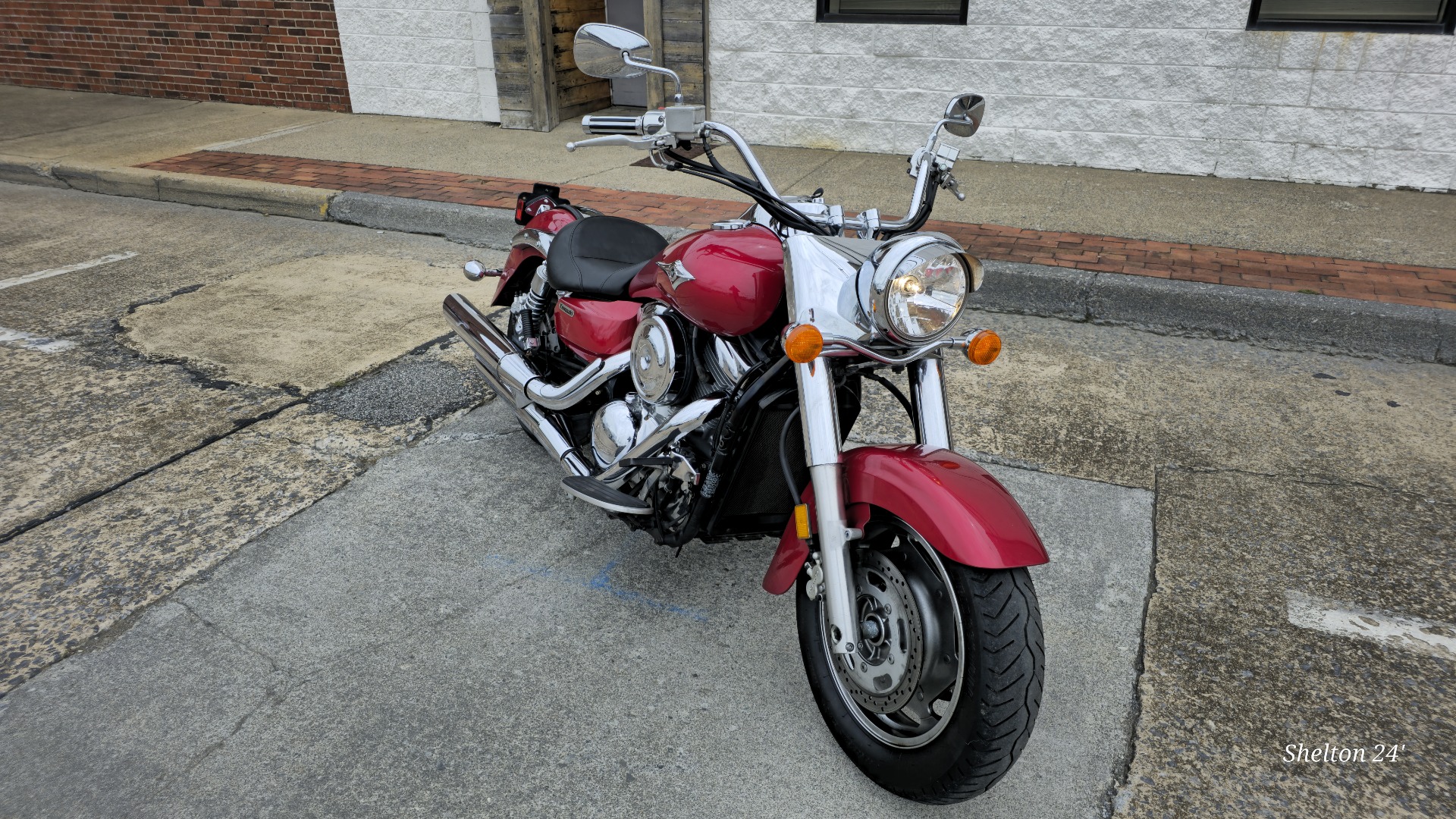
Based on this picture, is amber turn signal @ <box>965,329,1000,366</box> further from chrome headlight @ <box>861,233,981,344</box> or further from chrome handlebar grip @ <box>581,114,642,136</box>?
chrome handlebar grip @ <box>581,114,642,136</box>

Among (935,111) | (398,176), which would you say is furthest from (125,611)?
(935,111)

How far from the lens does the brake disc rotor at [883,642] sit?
2.23 m

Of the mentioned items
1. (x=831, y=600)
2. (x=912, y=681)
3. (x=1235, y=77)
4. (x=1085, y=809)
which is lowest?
(x=1085, y=809)

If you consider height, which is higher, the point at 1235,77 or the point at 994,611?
the point at 1235,77

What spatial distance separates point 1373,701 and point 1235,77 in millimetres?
5674

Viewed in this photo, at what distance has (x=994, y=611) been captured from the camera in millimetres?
2037

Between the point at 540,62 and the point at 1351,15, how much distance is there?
631cm

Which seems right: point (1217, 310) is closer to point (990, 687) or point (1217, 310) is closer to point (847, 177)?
point (847, 177)

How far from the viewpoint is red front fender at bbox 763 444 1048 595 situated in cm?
203

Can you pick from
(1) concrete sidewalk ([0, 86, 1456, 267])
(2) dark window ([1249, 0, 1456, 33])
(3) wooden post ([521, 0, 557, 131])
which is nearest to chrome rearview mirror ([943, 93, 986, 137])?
(1) concrete sidewalk ([0, 86, 1456, 267])

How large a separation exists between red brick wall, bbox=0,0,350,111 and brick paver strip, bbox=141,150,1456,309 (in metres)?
2.70

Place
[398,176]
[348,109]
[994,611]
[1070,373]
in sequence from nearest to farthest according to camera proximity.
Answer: [994,611] < [1070,373] < [398,176] < [348,109]

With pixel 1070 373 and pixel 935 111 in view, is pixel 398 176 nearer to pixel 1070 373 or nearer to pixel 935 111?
pixel 935 111

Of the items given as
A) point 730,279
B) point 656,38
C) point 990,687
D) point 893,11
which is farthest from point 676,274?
point 656,38
